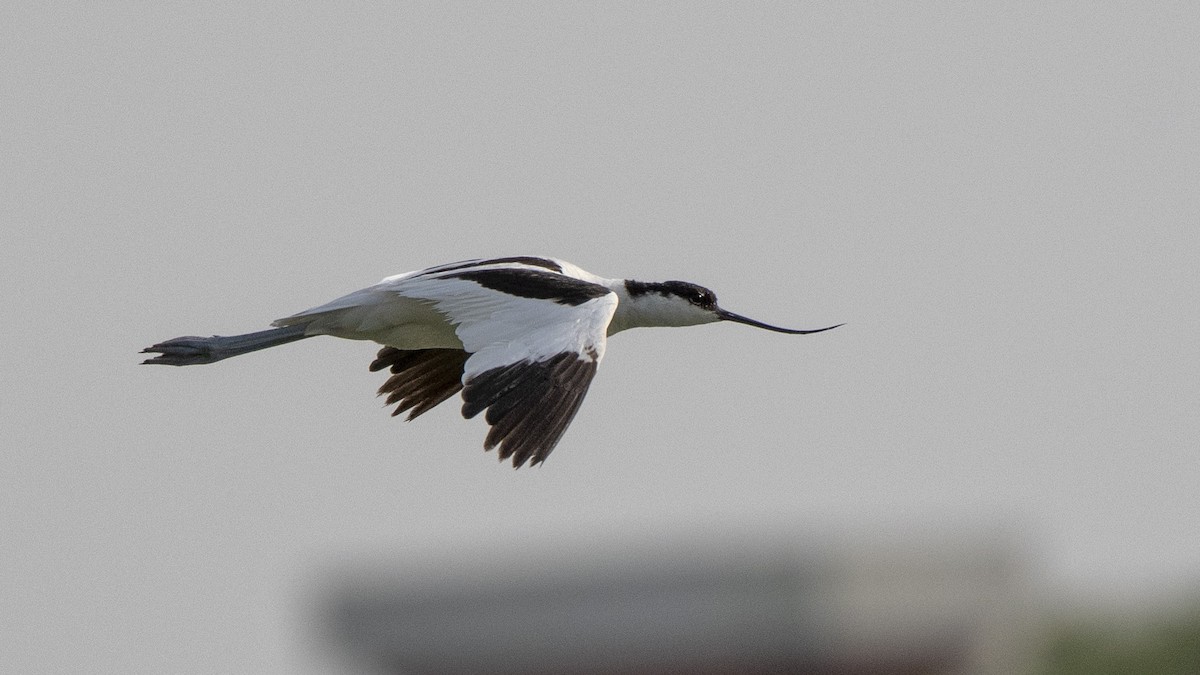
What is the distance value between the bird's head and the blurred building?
22.3 metres

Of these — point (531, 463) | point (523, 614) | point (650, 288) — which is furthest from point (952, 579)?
point (531, 463)

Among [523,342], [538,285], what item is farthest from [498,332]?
[538,285]

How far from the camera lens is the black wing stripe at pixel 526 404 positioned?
36.6 feet

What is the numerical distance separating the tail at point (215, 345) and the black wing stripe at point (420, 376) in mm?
959

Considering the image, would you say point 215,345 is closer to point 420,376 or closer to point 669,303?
point 420,376

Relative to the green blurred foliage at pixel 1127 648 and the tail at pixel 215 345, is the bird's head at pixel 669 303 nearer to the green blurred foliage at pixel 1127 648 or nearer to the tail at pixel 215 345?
the tail at pixel 215 345

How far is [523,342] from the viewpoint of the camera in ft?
38.1

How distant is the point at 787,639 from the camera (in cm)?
3634

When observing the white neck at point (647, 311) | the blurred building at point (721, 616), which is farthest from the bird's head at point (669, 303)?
the blurred building at point (721, 616)

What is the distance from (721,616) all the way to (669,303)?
23645 mm

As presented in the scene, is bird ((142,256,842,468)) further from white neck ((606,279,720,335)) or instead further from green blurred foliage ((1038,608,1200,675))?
green blurred foliage ((1038,608,1200,675))

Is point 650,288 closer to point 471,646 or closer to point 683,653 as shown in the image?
point 683,653

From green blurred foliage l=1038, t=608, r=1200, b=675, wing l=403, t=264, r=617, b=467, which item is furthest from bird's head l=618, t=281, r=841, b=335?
green blurred foliage l=1038, t=608, r=1200, b=675

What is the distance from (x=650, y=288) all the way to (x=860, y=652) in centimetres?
2355
